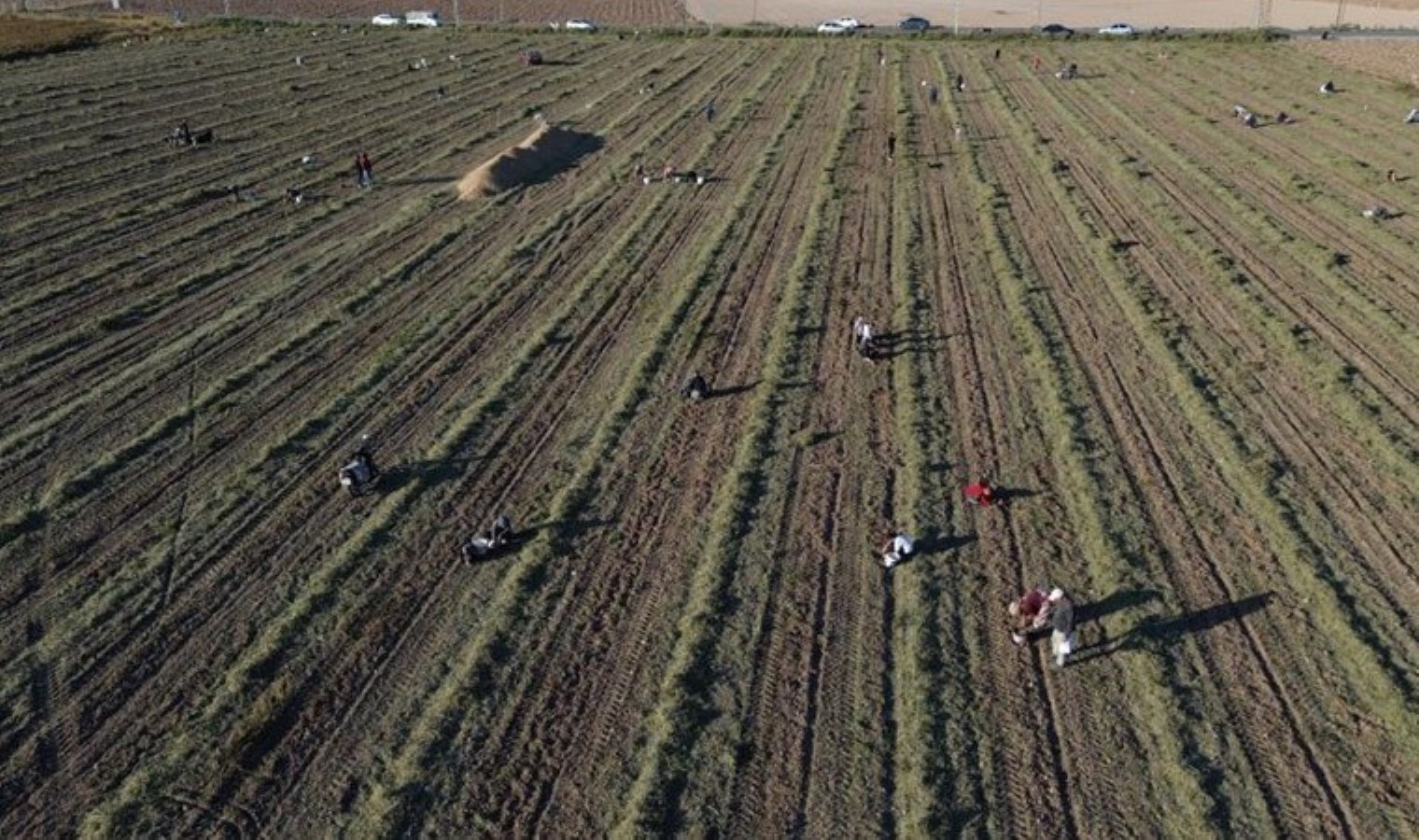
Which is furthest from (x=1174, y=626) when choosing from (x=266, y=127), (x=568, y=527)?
(x=266, y=127)

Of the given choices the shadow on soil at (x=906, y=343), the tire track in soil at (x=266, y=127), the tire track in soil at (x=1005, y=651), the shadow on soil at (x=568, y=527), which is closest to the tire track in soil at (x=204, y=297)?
the tire track in soil at (x=266, y=127)

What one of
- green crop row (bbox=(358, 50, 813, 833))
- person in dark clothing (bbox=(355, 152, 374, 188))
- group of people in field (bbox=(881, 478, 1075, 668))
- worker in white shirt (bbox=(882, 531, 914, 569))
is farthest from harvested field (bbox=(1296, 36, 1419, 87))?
group of people in field (bbox=(881, 478, 1075, 668))

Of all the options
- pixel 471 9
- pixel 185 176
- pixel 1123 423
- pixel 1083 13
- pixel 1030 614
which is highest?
pixel 471 9

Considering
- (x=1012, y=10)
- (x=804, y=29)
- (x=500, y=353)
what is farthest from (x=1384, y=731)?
(x=1012, y=10)

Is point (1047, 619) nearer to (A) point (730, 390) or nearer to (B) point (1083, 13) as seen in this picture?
(A) point (730, 390)

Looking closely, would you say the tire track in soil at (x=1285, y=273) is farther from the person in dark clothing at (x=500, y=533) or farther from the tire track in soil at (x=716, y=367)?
the person in dark clothing at (x=500, y=533)

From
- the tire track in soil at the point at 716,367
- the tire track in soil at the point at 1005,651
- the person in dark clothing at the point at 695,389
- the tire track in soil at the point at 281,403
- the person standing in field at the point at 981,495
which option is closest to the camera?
the tire track in soil at the point at 1005,651

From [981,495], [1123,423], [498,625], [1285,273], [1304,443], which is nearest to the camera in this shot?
[498,625]

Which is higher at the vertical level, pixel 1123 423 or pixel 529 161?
pixel 529 161
